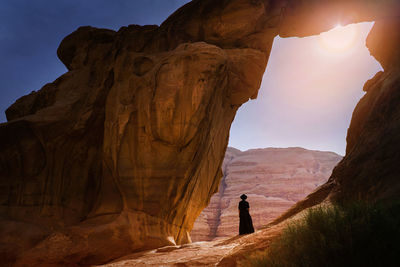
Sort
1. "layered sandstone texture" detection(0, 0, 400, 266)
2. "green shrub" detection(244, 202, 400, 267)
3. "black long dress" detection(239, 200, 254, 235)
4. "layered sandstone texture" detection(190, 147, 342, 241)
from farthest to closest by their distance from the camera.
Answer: "layered sandstone texture" detection(190, 147, 342, 241), "black long dress" detection(239, 200, 254, 235), "layered sandstone texture" detection(0, 0, 400, 266), "green shrub" detection(244, 202, 400, 267)

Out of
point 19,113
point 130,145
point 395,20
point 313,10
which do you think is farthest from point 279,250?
point 19,113

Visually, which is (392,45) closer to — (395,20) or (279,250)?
(395,20)

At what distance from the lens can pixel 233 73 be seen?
1547 centimetres

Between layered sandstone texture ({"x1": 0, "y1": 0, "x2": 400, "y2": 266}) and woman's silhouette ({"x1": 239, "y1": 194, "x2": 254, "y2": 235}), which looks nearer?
layered sandstone texture ({"x1": 0, "y1": 0, "x2": 400, "y2": 266})

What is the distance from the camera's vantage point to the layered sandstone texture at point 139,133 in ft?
36.6

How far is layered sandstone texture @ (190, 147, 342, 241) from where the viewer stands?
5791 centimetres

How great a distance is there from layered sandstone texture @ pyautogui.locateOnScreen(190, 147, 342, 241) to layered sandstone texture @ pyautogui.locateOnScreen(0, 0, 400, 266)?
1600 inches

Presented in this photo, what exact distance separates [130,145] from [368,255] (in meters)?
11.1

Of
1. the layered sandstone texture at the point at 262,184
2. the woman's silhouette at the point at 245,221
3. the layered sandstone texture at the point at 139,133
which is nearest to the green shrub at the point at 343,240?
the layered sandstone texture at the point at 139,133

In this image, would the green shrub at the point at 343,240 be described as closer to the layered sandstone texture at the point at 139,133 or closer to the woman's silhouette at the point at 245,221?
the layered sandstone texture at the point at 139,133

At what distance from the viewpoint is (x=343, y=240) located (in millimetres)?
3617

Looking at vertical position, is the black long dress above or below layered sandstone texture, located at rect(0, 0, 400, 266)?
below

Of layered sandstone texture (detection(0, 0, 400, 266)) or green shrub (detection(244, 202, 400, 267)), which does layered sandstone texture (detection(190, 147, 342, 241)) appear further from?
green shrub (detection(244, 202, 400, 267))

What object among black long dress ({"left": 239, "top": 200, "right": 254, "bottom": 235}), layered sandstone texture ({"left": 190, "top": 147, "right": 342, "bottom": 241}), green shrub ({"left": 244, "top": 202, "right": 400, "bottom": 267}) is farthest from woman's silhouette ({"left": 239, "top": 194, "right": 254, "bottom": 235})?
layered sandstone texture ({"left": 190, "top": 147, "right": 342, "bottom": 241})
